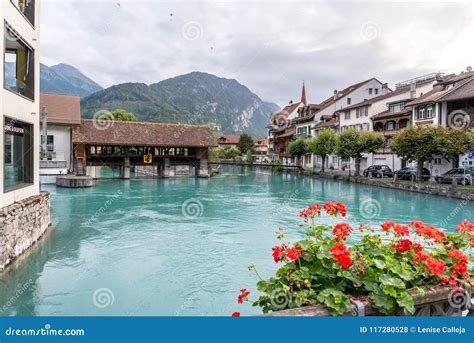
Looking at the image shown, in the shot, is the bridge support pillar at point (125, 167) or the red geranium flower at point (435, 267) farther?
the bridge support pillar at point (125, 167)

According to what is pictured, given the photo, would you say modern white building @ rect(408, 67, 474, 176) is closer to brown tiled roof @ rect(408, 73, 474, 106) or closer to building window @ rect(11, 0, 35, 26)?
brown tiled roof @ rect(408, 73, 474, 106)

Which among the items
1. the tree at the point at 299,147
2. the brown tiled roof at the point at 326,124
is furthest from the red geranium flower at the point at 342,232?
the brown tiled roof at the point at 326,124

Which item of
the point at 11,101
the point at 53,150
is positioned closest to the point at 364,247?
the point at 11,101

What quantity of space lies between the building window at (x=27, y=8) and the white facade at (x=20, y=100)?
0.14m

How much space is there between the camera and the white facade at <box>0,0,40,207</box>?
902 cm

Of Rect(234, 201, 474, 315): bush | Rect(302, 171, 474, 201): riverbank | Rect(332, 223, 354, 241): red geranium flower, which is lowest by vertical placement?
Rect(302, 171, 474, 201): riverbank

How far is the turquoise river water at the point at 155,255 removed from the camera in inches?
A: 292

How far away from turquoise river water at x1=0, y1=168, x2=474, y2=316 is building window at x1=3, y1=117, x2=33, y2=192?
215cm

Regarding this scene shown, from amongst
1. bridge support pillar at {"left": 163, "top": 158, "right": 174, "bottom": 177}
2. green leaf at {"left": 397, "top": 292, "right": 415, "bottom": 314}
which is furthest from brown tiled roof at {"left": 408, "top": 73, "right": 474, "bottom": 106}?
green leaf at {"left": 397, "top": 292, "right": 415, "bottom": 314}

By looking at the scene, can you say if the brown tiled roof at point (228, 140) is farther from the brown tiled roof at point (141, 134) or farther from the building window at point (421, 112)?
the building window at point (421, 112)

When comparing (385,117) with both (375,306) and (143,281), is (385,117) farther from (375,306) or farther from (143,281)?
(375,306)

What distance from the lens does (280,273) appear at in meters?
3.27
